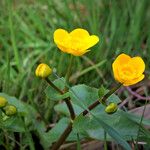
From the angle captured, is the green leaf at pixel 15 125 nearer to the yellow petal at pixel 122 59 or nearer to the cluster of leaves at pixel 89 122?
the cluster of leaves at pixel 89 122

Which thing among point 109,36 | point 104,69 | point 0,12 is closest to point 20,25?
point 0,12

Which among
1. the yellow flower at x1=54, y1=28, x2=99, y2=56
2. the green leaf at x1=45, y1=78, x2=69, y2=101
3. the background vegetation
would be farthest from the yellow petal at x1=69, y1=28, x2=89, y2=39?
the background vegetation

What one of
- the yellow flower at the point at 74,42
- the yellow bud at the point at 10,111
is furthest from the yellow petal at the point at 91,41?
the yellow bud at the point at 10,111

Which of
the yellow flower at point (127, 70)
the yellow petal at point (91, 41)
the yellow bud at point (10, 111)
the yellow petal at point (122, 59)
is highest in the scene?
the yellow petal at point (91, 41)

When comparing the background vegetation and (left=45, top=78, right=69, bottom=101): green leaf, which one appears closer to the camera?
(left=45, top=78, right=69, bottom=101): green leaf

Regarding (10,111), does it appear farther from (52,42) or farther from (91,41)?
(52,42)

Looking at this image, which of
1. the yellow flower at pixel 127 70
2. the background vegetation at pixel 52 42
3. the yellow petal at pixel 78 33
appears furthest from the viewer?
the background vegetation at pixel 52 42

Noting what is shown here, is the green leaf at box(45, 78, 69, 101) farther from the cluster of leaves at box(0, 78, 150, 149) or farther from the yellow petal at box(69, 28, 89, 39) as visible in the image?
the yellow petal at box(69, 28, 89, 39)
